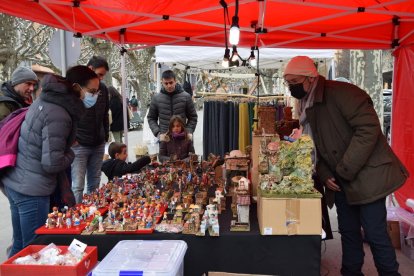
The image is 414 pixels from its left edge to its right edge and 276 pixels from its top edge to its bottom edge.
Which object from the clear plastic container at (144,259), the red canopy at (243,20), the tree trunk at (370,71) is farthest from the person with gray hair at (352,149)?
the tree trunk at (370,71)

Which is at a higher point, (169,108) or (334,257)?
(169,108)

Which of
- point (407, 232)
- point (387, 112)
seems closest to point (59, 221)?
point (407, 232)

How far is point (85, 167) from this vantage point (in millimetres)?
4254

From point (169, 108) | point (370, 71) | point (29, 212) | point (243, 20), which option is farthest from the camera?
point (370, 71)

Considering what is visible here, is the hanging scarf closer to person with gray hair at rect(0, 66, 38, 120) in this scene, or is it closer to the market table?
the market table

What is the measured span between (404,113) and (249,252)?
10.1ft

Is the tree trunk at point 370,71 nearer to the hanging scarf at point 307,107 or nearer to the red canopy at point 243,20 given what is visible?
the red canopy at point 243,20

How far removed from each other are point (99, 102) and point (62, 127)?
1770 mm

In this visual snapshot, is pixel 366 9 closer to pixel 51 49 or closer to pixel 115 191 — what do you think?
pixel 115 191

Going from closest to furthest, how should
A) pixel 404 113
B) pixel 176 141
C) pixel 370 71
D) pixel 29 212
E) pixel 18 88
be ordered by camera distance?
Result: pixel 29 212
pixel 18 88
pixel 404 113
pixel 176 141
pixel 370 71

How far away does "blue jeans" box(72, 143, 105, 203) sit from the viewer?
417 centimetres

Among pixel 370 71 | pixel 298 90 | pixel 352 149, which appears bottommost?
pixel 352 149

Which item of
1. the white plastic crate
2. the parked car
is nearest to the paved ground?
the white plastic crate

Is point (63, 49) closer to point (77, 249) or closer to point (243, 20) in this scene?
point (243, 20)
